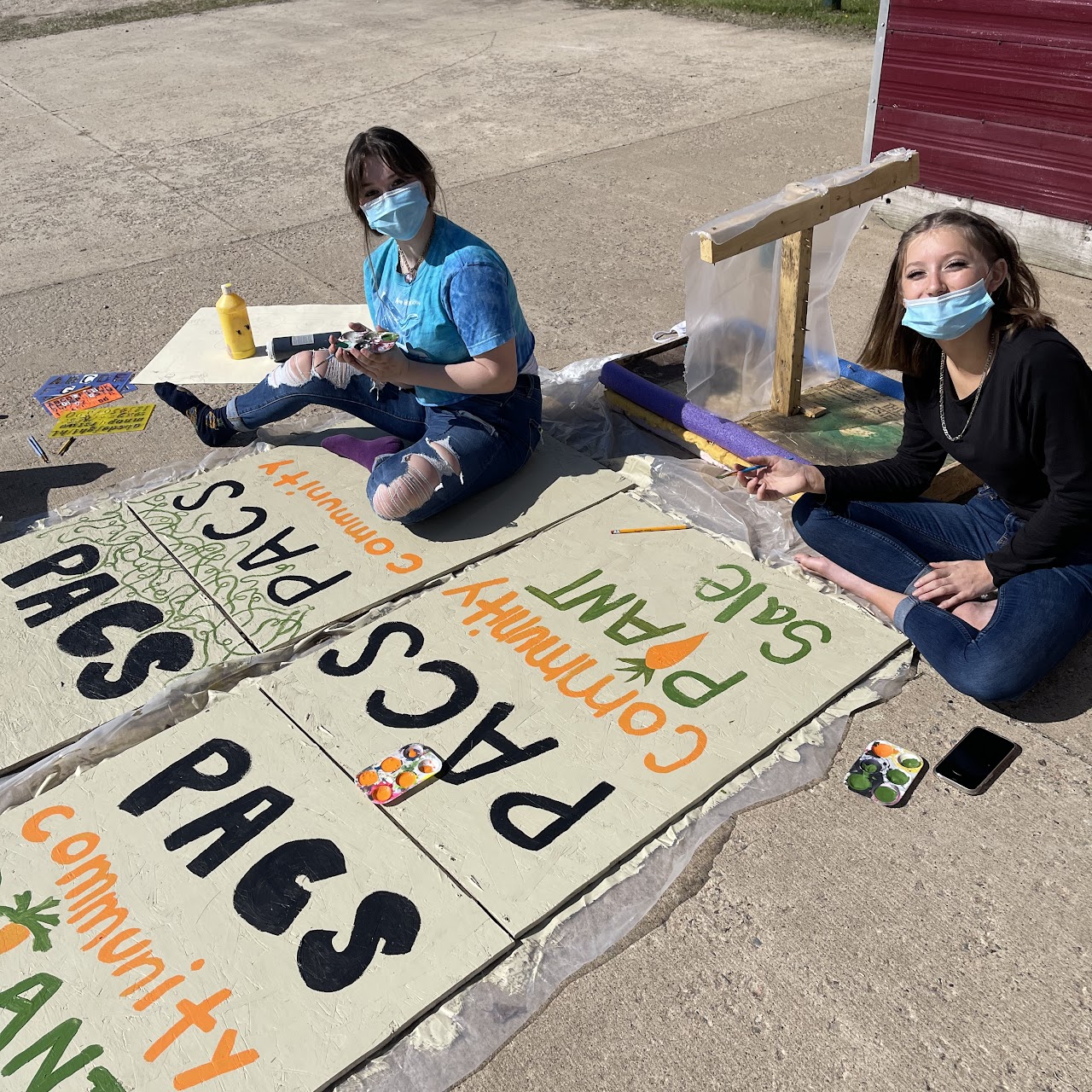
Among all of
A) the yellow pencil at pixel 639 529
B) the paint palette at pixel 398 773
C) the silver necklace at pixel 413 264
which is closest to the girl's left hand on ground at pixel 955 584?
the yellow pencil at pixel 639 529

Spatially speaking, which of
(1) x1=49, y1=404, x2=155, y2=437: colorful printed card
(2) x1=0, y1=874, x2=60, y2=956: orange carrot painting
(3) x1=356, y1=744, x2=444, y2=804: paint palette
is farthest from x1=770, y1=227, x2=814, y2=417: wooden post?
(2) x1=0, y1=874, x2=60, y2=956: orange carrot painting

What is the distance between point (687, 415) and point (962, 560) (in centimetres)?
116

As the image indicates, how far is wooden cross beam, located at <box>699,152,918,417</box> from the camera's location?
10.5ft

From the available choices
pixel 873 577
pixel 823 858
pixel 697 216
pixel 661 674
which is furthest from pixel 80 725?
pixel 697 216

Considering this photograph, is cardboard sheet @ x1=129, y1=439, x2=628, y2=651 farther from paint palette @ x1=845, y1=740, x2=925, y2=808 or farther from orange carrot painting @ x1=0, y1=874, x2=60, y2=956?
paint palette @ x1=845, y1=740, x2=925, y2=808

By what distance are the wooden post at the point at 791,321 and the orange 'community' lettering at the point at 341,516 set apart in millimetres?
1490

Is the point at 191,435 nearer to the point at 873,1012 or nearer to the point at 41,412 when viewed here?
the point at 41,412

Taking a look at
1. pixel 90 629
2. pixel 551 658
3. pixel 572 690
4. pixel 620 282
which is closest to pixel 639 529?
pixel 551 658

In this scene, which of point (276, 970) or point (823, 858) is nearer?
point (276, 970)

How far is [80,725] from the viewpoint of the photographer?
2.62 metres

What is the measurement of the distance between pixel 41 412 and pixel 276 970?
2.93 meters

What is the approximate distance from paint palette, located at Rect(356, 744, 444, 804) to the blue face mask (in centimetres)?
156

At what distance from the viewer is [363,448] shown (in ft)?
12.1

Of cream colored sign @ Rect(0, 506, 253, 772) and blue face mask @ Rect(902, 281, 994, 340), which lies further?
cream colored sign @ Rect(0, 506, 253, 772)
